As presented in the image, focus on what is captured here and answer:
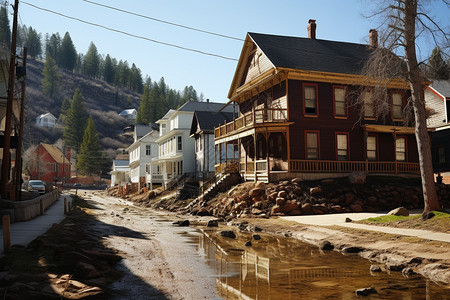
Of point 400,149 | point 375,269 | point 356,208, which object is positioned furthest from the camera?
point 400,149

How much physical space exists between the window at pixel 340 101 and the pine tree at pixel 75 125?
10933 centimetres

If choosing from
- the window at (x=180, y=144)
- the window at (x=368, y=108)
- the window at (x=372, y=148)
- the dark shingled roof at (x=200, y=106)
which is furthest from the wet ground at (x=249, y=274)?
the dark shingled roof at (x=200, y=106)

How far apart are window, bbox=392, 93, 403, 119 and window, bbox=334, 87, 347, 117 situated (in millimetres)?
4591

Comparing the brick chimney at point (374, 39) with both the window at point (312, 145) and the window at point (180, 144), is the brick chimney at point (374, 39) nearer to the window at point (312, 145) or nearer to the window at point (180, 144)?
the window at point (312, 145)

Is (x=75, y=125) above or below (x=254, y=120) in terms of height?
above

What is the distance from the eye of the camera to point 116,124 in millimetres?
179750

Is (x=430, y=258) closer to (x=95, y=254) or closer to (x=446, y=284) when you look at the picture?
(x=446, y=284)

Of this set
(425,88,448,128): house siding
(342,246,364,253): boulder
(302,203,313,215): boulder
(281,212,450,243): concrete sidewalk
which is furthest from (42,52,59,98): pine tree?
(342,246,364,253): boulder

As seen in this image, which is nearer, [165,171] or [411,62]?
[411,62]

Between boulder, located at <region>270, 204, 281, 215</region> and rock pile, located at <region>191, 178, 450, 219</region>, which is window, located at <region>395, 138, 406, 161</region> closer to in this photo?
rock pile, located at <region>191, 178, 450, 219</region>

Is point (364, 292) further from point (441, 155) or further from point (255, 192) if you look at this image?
Result: point (441, 155)

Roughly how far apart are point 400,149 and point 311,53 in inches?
407

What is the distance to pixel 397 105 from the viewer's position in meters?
31.6

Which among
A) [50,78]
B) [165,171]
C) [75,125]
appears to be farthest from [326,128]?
[50,78]
